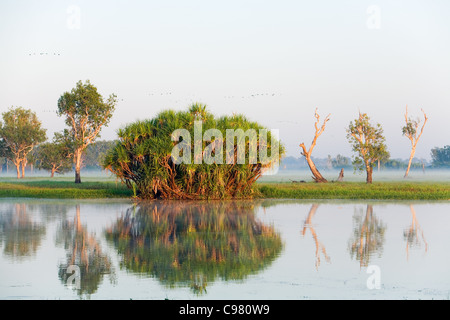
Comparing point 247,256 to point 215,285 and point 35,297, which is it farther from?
point 35,297

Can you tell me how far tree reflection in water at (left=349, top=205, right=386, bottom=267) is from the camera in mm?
12766

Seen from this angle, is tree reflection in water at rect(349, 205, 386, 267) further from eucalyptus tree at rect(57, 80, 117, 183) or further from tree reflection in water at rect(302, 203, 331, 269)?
eucalyptus tree at rect(57, 80, 117, 183)

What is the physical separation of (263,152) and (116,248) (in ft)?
57.1

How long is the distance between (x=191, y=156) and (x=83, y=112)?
57.8ft

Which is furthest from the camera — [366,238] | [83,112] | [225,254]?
[83,112]

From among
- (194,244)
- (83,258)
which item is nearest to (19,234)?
(83,258)

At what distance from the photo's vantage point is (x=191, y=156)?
28469 mm

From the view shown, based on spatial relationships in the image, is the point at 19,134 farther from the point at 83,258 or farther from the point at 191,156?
the point at 83,258

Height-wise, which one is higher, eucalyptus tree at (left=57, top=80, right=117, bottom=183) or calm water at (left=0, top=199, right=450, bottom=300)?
eucalyptus tree at (left=57, top=80, right=117, bottom=183)

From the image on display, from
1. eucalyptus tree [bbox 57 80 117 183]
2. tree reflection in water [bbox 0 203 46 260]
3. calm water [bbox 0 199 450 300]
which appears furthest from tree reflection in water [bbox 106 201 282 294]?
eucalyptus tree [bbox 57 80 117 183]

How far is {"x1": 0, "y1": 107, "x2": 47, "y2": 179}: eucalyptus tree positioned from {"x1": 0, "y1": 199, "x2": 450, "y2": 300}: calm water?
123ft

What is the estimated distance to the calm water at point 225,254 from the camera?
944cm
